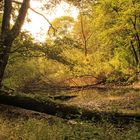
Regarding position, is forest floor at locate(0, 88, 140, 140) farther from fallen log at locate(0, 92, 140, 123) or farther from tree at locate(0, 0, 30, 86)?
tree at locate(0, 0, 30, 86)

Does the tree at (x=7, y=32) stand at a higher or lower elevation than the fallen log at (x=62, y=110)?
higher

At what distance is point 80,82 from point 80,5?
53.3ft

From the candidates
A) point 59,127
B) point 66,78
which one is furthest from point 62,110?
point 66,78

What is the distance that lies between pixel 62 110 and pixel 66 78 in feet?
57.5

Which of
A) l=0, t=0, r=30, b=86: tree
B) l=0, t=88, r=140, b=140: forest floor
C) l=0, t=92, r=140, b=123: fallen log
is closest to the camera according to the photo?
l=0, t=88, r=140, b=140: forest floor

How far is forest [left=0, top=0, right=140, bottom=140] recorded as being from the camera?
12977mm

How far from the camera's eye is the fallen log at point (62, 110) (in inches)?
625

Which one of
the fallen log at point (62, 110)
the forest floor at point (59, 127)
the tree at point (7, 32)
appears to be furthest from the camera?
the tree at point (7, 32)

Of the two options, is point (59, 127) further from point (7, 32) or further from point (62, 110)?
point (7, 32)

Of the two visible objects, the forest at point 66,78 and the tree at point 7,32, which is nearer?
the forest at point 66,78

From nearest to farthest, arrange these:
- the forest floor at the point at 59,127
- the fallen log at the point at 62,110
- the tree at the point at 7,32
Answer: the forest floor at the point at 59,127, the fallen log at the point at 62,110, the tree at the point at 7,32

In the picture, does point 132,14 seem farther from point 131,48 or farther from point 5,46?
point 5,46

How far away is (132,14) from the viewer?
117 feet

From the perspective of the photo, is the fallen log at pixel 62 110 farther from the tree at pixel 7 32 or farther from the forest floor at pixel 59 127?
the tree at pixel 7 32
